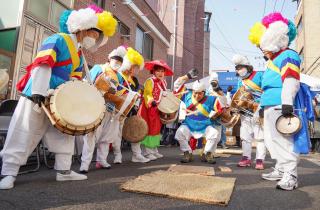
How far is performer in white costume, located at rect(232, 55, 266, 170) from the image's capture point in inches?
189

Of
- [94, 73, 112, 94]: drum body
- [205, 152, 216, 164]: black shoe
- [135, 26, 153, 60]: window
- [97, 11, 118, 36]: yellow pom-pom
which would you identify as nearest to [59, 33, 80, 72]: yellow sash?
[97, 11, 118, 36]: yellow pom-pom

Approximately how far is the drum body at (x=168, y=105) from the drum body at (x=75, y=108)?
2449 mm

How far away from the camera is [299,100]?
361 centimetres

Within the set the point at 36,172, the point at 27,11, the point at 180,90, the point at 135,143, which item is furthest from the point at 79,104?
the point at 27,11

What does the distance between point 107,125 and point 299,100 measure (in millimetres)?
2748

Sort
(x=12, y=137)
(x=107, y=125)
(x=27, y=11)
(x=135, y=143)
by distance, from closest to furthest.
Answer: (x=12, y=137)
(x=107, y=125)
(x=135, y=143)
(x=27, y=11)

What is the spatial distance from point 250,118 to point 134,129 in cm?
216

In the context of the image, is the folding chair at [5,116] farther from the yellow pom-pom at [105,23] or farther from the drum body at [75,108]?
the yellow pom-pom at [105,23]

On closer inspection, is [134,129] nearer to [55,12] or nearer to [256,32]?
[256,32]

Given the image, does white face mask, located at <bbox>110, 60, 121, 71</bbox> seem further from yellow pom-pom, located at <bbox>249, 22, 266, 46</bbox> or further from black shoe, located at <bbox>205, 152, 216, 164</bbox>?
black shoe, located at <bbox>205, 152, 216, 164</bbox>

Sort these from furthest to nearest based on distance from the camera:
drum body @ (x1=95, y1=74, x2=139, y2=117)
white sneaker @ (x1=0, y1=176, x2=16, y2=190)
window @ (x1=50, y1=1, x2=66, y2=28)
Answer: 1. window @ (x1=50, y1=1, x2=66, y2=28)
2. drum body @ (x1=95, y1=74, x2=139, y2=117)
3. white sneaker @ (x1=0, y1=176, x2=16, y2=190)

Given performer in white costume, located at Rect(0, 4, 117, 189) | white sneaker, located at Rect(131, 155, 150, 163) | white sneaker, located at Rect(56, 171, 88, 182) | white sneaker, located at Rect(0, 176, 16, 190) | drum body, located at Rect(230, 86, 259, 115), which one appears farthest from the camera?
white sneaker, located at Rect(131, 155, 150, 163)

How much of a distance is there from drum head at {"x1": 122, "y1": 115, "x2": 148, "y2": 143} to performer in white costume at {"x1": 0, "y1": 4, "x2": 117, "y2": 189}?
1548 millimetres

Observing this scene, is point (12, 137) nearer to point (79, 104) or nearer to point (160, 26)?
point (79, 104)
